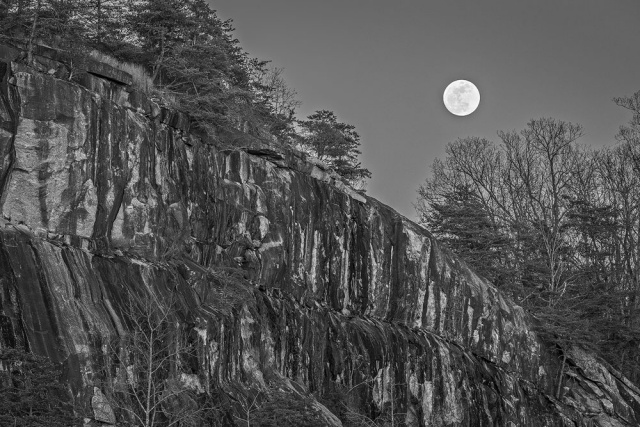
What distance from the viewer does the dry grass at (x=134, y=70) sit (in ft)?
119

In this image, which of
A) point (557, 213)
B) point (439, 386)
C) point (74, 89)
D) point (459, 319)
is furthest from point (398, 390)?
point (557, 213)

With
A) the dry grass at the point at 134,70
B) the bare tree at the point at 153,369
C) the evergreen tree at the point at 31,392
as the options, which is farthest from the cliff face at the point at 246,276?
the dry grass at the point at 134,70

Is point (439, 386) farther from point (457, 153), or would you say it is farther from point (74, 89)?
point (457, 153)

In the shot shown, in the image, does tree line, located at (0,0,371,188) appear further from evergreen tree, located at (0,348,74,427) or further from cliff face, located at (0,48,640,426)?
evergreen tree, located at (0,348,74,427)

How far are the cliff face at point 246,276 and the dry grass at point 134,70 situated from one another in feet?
8.58

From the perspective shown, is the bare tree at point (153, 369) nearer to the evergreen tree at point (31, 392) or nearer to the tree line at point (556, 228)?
the evergreen tree at point (31, 392)

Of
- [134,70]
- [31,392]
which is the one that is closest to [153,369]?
[31,392]

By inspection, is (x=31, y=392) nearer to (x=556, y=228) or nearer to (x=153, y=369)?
(x=153, y=369)

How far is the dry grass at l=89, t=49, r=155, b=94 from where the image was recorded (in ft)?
119

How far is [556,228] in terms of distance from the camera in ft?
202

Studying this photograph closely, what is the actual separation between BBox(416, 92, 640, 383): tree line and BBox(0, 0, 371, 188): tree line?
13.4m

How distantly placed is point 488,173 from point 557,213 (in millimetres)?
6532

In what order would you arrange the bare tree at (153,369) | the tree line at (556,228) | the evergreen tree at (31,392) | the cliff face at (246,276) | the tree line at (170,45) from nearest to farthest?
the evergreen tree at (31,392), the bare tree at (153,369), the cliff face at (246,276), the tree line at (170,45), the tree line at (556,228)

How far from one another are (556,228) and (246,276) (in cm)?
3116
